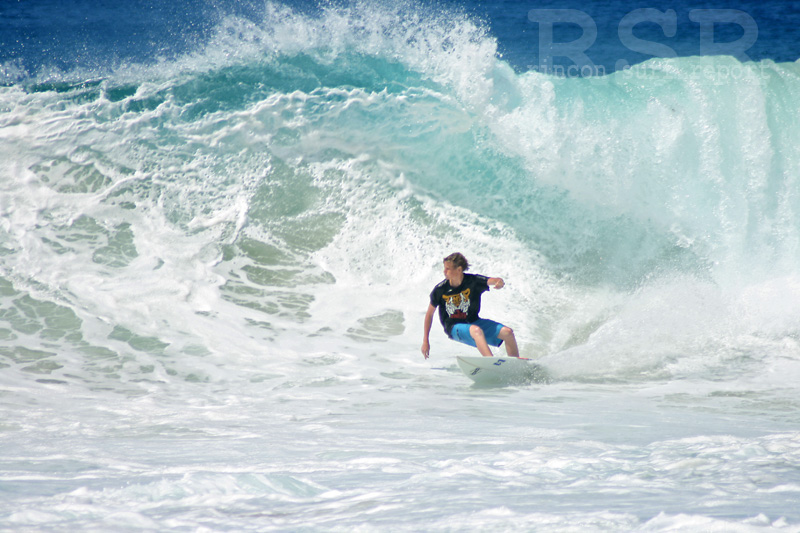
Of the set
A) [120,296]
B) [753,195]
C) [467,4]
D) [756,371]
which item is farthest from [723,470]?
[467,4]

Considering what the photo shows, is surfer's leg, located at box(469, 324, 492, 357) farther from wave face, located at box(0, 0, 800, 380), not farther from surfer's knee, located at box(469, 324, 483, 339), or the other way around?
wave face, located at box(0, 0, 800, 380)

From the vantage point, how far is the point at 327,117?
1002 cm

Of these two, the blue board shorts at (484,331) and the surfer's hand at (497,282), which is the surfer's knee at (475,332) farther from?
the surfer's hand at (497,282)

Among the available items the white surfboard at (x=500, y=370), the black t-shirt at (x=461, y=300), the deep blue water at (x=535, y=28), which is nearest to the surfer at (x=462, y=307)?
the black t-shirt at (x=461, y=300)

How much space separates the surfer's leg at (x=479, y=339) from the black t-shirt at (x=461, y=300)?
0.14m

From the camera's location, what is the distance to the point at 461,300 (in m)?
6.06

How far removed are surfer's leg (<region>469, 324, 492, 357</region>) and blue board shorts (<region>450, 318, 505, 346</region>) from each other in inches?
2.7

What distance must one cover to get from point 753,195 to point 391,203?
5066mm

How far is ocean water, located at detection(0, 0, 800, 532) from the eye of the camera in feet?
9.77

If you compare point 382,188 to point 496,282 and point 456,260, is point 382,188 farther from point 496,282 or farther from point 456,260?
point 496,282

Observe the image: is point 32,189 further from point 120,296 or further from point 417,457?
point 417,457

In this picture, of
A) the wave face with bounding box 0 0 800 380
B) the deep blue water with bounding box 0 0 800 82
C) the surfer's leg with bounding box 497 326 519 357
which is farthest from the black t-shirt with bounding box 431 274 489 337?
the deep blue water with bounding box 0 0 800 82

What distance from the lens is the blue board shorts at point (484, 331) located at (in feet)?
19.7

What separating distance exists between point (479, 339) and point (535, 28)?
17.7 meters
